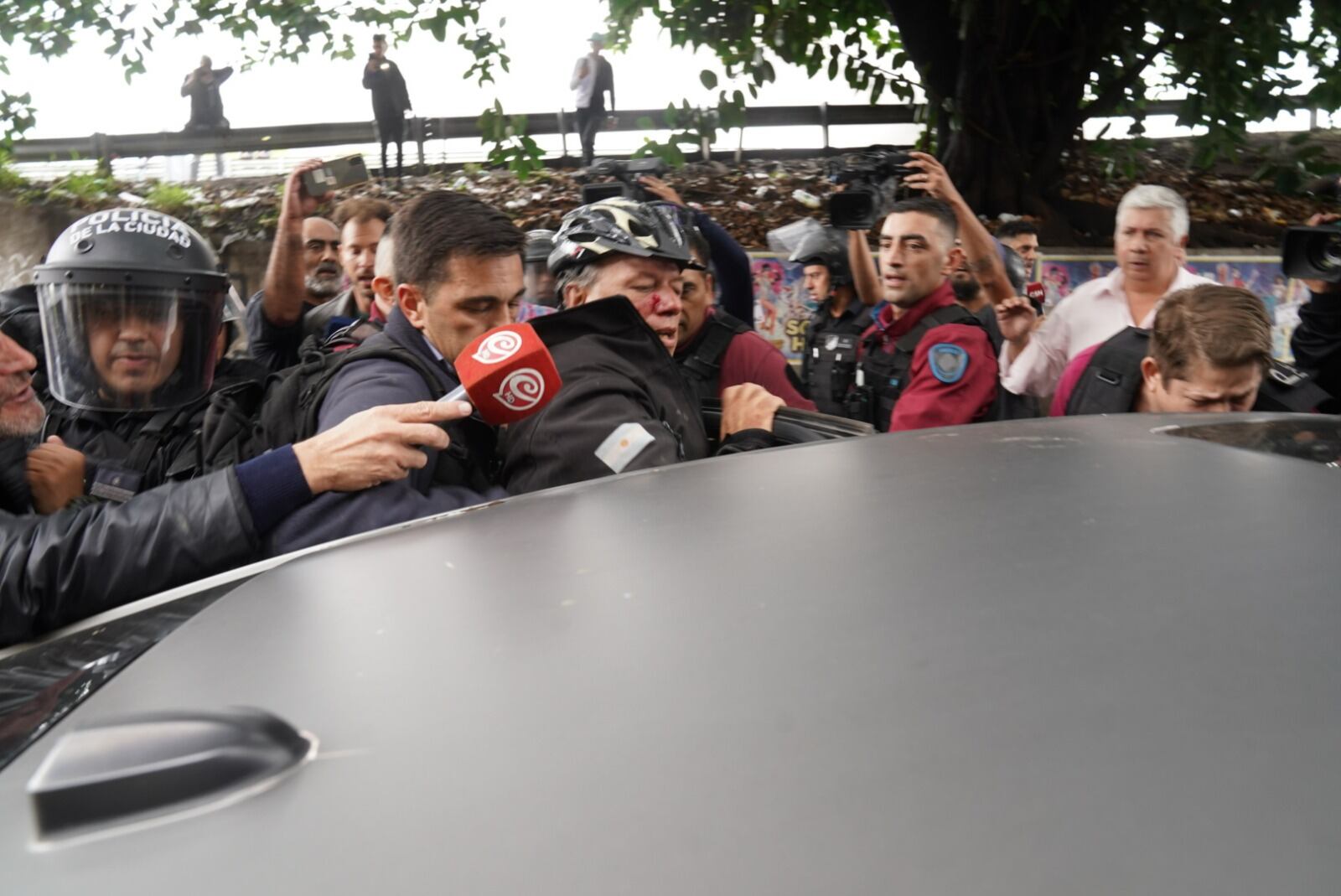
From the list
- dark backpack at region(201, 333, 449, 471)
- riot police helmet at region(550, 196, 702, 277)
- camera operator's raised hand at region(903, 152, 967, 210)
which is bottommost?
dark backpack at region(201, 333, 449, 471)

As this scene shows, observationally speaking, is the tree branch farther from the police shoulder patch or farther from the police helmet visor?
the police helmet visor

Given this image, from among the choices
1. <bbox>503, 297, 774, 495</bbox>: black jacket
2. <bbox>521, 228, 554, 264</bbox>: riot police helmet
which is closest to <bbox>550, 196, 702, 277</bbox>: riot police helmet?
<bbox>503, 297, 774, 495</bbox>: black jacket

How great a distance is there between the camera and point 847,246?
17.5 ft

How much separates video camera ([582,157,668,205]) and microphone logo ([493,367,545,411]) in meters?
2.06

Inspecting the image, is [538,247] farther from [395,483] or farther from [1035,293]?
[395,483]

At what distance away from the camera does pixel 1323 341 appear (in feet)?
11.9

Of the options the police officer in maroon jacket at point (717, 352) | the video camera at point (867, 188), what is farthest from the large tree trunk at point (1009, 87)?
the police officer in maroon jacket at point (717, 352)

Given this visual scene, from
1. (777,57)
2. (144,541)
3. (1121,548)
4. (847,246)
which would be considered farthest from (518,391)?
(777,57)

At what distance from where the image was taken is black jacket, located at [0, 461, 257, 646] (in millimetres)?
1603

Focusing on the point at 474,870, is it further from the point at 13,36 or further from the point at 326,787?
the point at 13,36

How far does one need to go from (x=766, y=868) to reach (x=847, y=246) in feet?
16.4

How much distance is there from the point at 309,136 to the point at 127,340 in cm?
750

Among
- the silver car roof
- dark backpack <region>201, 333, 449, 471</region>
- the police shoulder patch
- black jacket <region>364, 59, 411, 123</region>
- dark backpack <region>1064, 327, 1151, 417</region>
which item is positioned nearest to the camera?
the silver car roof

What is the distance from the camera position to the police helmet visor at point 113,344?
2574 mm
